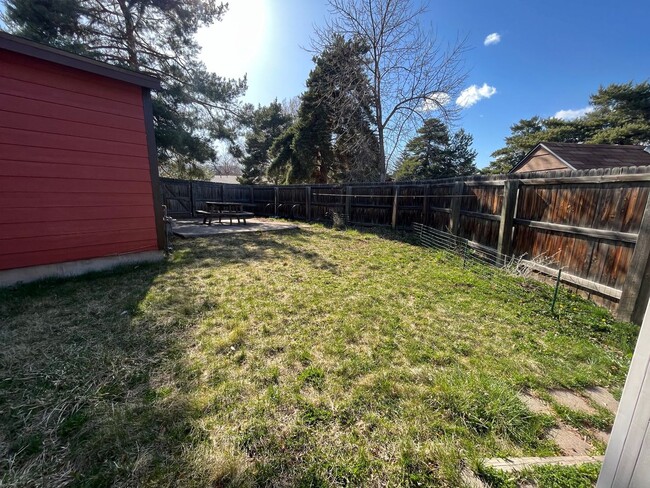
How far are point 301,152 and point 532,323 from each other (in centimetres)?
1517

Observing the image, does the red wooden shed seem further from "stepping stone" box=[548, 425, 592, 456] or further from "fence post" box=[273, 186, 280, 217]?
"fence post" box=[273, 186, 280, 217]

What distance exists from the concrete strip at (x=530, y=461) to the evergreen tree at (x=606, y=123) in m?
23.2

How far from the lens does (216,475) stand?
1.21 m

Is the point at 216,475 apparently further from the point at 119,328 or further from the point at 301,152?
the point at 301,152

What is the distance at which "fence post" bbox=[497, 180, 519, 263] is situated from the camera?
414 cm

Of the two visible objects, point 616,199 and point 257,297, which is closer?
point 616,199

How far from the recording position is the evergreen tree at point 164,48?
275 inches

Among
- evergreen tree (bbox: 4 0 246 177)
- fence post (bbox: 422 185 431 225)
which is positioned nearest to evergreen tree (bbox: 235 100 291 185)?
evergreen tree (bbox: 4 0 246 177)

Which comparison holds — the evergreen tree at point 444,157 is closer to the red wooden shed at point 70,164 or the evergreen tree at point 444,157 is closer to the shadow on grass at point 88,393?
the red wooden shed at point 70,164

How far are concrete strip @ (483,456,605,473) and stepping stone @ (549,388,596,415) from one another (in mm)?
425

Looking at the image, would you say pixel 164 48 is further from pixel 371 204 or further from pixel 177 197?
pixel 371 204

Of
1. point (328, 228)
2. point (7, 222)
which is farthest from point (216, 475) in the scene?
point (328, 228)

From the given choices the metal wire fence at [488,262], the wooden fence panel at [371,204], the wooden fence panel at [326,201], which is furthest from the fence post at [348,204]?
the metal wire fence at [488,262]

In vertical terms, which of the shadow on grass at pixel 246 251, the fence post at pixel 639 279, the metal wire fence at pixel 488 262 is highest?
the fence post at pixel 639 279
